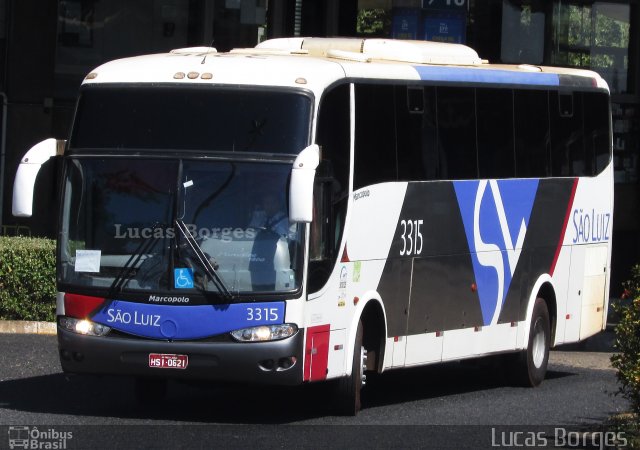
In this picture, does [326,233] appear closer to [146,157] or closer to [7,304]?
[146,157]

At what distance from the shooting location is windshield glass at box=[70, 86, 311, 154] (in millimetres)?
11672

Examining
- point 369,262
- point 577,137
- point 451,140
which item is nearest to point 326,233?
point 369,262

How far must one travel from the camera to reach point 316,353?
11.7 meters

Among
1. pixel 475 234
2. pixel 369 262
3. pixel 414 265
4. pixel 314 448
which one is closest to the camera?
pixel 314 448

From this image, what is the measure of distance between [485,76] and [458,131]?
0.93 metres

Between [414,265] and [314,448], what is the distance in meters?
3.42

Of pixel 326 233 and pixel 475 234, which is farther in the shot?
pixel 475 234

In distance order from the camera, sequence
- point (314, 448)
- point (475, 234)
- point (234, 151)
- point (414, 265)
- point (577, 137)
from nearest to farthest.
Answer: point (314, 448)
point (234, 151)
point (414, 265)
point (475, 234)
point (577, 137)

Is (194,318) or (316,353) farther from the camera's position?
(316,353)

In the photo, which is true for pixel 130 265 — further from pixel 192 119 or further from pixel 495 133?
pixel 495 133

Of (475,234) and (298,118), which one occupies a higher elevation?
(298,118)

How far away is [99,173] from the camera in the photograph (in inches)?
467

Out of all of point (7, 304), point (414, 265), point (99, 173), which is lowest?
point (7, 304)
